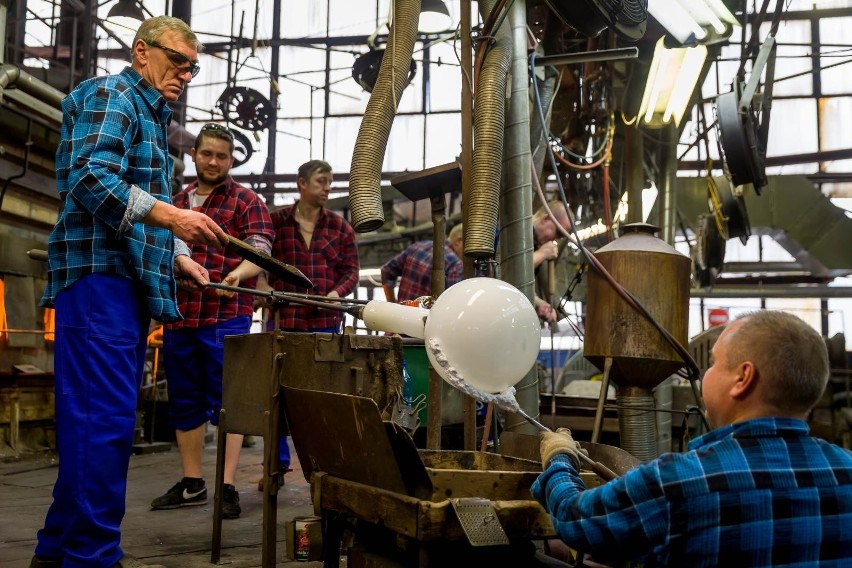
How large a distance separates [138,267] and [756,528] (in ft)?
7.01

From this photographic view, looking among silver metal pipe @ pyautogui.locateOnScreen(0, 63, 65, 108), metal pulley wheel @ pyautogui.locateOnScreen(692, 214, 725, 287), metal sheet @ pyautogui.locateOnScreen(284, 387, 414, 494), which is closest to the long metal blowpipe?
metal sheet @ pyautogui.locateOnScreen(284, 387, 414, 494)

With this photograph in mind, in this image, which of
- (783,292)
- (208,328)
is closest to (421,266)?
(208,328)

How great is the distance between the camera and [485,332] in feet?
6.95

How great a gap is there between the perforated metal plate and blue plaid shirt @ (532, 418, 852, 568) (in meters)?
0.31

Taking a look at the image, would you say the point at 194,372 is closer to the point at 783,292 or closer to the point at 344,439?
the point at 344,439

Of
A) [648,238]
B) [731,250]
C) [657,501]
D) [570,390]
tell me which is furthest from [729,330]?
[731,250]

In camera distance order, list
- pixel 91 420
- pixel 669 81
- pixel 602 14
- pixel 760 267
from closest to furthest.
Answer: pixel 91 420 → pixel 602 14 → pixel 669 81 → pixel 760 267

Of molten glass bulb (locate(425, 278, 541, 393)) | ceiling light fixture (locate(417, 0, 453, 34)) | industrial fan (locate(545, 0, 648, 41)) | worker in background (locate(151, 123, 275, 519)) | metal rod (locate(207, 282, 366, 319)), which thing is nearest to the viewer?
molten glass bulb (locate(425, 278, 541, 393))

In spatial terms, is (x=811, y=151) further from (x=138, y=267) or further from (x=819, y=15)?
(x=138, y=267)

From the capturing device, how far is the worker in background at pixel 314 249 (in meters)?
5.09

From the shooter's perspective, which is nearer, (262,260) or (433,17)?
(262,260)

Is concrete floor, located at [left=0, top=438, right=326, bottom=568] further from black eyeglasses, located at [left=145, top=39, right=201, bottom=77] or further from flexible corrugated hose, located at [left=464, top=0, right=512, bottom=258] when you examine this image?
black eyeglasses, located at [left=145, top=39, right=201, bottom=77]

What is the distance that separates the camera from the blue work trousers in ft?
8.53

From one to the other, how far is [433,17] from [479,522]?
8.78m
